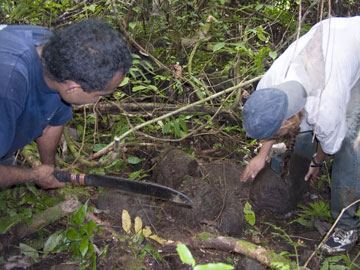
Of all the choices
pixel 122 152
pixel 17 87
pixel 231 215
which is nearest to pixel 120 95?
pixel 122 152

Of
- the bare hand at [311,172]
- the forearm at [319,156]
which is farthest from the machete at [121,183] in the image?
the bare hand at [311,172]

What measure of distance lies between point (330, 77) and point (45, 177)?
2.11m

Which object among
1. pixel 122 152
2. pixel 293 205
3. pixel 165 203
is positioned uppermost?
pixel 122 152

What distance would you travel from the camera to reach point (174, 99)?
428 centimetres

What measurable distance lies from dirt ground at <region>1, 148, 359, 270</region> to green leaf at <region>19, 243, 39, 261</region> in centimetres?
6

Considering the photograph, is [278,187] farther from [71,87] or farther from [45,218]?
[71,87]

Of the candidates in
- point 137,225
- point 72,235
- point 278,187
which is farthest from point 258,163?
point 72,235

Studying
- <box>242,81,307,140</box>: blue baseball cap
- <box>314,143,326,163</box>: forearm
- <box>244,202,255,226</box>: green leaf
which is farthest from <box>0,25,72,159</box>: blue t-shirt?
<box>314,143,326,163</box>: forearm

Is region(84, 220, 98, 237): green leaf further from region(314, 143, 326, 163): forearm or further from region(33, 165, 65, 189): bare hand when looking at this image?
region(314, 143, 326, 163): forearm

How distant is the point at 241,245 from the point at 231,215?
577 millimetres

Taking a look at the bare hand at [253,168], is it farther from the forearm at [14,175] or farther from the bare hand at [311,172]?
the forearm at [14,175]

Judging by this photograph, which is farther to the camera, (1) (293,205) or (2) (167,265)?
(1) (293,205)

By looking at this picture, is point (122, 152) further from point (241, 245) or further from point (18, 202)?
point (241, 245)

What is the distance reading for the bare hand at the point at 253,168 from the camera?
3.31 metres
